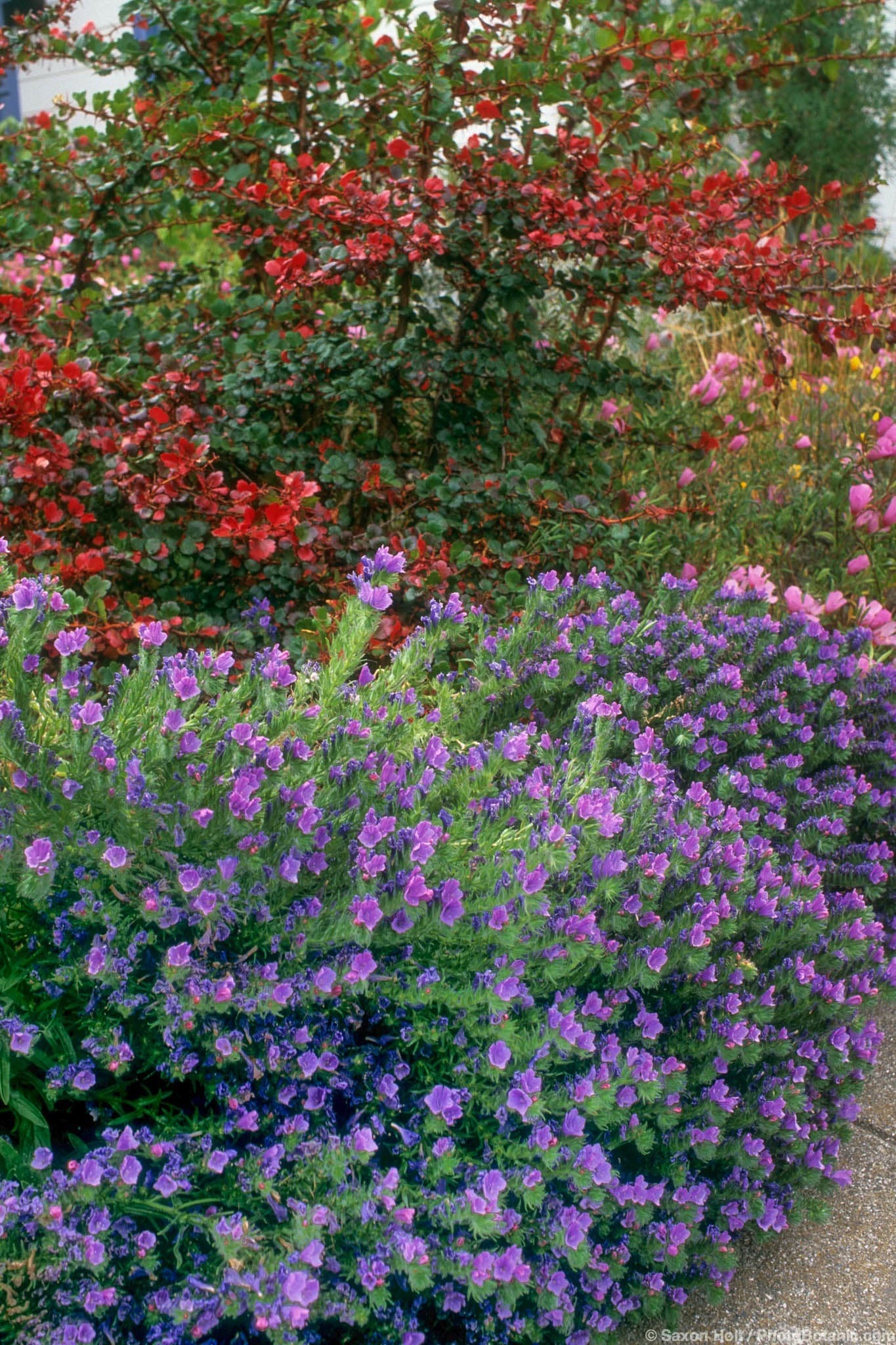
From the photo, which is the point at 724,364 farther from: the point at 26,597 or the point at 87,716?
the point at 87,716

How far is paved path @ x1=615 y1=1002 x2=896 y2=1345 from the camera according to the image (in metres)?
1.88

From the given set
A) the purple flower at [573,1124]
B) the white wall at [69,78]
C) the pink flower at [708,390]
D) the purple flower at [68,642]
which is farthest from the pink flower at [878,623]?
the white wall at [69,78]

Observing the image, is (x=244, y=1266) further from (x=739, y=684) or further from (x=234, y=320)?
(x=234, y=320)

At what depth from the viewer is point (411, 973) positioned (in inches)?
65.8

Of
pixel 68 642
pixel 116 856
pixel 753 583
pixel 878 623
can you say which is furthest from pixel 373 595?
pixel 878 623

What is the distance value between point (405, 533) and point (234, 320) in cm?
89

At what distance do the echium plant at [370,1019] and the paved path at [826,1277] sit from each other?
9 centimetres

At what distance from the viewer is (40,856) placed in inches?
57.4

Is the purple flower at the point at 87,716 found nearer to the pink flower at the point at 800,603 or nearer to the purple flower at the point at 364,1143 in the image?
the purple flower at the point at 364,1143

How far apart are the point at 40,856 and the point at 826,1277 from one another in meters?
1.44

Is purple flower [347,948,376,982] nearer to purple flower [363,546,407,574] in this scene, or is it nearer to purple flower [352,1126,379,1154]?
purple flower [352,1126,379,1154]

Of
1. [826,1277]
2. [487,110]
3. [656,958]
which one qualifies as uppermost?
[487,110]

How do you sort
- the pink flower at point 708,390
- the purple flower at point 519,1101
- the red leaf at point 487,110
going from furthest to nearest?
the pink flower at point 708,390 < the red leaf at point 487,110 < the purple flower at point 519,1101

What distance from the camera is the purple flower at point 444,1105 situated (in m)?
1.57
